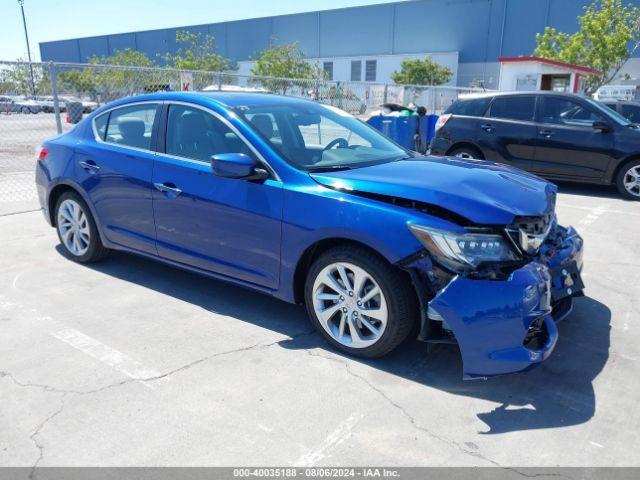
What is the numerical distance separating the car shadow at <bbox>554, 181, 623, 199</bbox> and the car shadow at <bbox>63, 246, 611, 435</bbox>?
5452 mm

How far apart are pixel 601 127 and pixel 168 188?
7318 mm

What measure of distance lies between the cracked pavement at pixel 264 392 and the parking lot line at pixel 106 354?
0.04 ft

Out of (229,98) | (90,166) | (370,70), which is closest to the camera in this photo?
(229,98)

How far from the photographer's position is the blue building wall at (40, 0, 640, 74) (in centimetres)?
4912

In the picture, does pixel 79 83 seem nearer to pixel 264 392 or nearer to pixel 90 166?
pixel 90 166

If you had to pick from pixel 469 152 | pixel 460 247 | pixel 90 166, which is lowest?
pixel 469 152

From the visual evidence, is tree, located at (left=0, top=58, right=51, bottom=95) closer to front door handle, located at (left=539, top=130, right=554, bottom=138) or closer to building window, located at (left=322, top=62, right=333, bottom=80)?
front door handle, located at (left=539, top=130, right=554, bottom=138)

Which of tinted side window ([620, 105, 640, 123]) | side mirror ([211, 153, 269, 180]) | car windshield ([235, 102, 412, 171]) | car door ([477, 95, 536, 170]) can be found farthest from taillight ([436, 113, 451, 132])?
side mirror ([211, 153, 269, 180])

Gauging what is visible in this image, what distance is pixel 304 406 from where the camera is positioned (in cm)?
298

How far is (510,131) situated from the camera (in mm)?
9422

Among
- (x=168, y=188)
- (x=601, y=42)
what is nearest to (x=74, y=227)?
(x=168, y=188)

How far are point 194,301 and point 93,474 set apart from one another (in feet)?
6.75

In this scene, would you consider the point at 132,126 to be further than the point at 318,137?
Yes

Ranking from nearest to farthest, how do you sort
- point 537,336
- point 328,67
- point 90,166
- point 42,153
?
point 537,336
point 90,166
point 42,153
point 328,67
